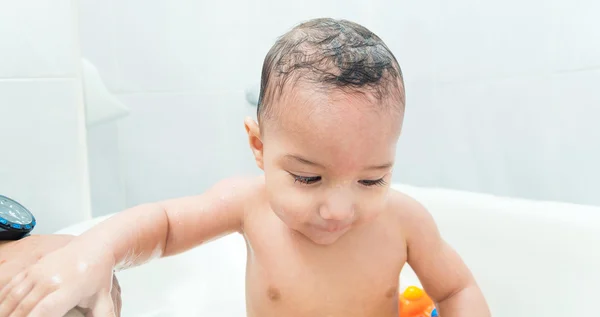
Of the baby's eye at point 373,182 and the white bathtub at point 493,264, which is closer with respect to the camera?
the baby's eye at point 373,182

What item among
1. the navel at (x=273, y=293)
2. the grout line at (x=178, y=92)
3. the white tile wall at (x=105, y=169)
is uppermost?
the grout line at (x=178, y=92)

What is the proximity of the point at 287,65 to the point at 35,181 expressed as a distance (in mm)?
859

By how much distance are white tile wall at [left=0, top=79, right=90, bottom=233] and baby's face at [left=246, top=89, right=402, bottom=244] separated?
0.77 metres

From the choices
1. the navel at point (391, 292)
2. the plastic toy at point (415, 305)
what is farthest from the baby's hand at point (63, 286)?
the plastic toy at point (415, 305)

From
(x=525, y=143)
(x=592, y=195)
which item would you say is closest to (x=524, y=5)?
(x=525, y=143)

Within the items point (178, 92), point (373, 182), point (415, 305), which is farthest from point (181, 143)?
point (373, 182)

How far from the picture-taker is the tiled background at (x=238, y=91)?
1237 millimetres

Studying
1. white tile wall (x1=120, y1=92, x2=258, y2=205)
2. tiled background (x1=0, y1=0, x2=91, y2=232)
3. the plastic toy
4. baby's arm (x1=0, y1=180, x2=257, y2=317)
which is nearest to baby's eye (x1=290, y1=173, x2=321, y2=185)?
baby's arm (x1=0, y1=180, x2=257, y2=317)

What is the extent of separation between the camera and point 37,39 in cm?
123

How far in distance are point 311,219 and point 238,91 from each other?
1.18 metres

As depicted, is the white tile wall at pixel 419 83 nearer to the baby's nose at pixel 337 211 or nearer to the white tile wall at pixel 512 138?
the white tile wall at pixel 512 138

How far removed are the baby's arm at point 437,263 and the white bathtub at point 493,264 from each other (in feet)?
0.71

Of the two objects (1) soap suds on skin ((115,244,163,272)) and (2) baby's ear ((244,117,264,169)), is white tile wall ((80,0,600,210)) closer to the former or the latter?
(2) baby's ear ((244,117,264,169))

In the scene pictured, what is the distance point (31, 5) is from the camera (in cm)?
122
